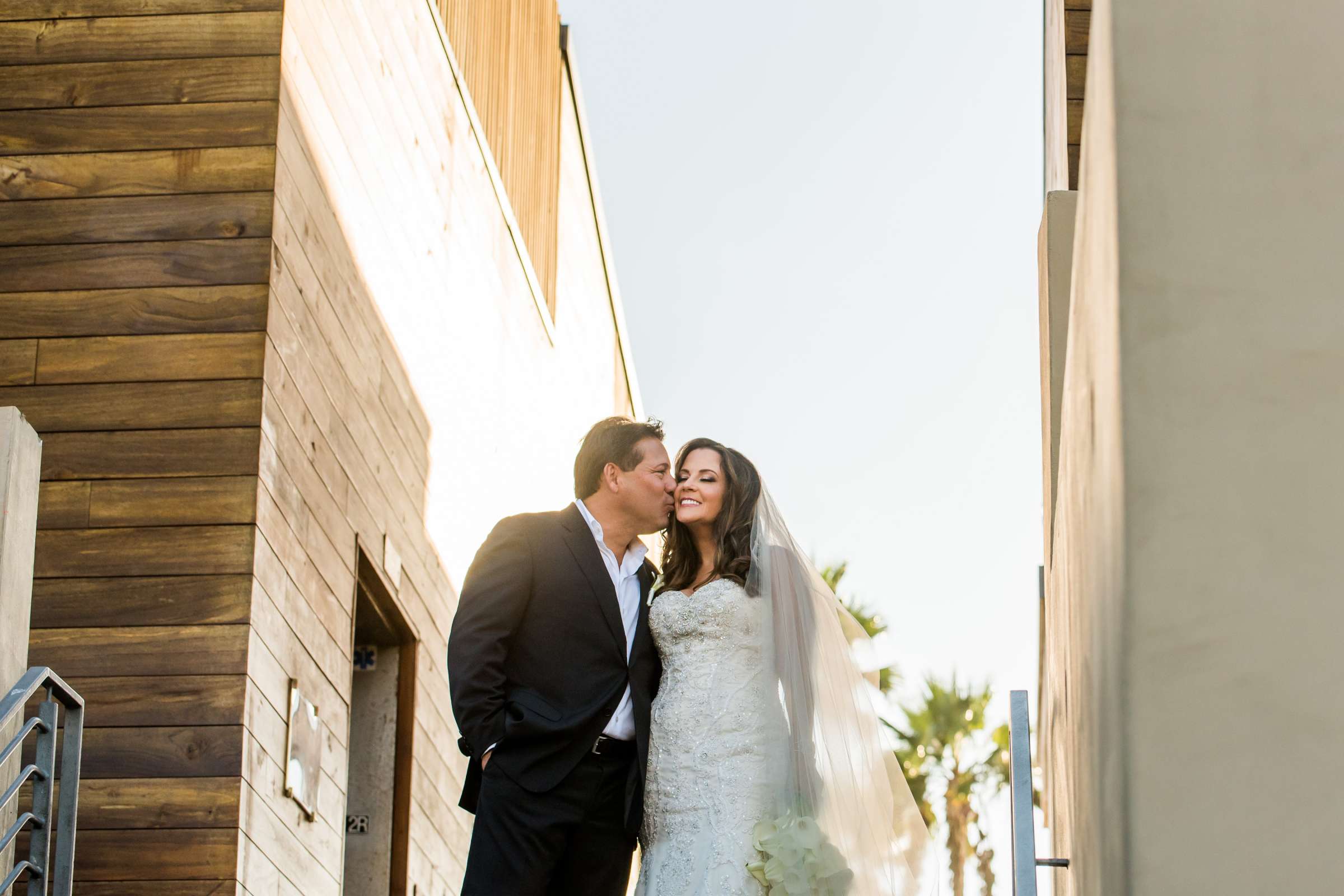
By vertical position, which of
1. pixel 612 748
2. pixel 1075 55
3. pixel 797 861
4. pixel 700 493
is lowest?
pixel 797 861

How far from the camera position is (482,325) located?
10312 mm

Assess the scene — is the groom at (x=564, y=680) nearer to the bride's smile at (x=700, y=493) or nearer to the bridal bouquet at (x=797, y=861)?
the bride's smile at (x=700, y=493)

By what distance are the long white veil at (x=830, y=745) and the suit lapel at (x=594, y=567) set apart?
0.40 m

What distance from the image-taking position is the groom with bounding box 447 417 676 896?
4691mm

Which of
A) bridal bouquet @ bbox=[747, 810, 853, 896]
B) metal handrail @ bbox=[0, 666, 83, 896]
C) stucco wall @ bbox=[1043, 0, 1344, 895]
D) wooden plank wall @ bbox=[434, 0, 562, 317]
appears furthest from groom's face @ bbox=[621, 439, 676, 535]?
wooden plank wall @ bbox=[434, 0, 562, 317]

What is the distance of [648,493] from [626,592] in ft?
0.98

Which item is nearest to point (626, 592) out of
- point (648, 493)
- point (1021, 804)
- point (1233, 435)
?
point (648, 493)

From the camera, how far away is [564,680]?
4.89 metres

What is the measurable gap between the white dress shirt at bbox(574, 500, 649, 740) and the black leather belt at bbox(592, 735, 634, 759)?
0.04 feet

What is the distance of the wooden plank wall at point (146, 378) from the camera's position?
18.3ft

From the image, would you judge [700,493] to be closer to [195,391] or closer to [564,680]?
[564,680]

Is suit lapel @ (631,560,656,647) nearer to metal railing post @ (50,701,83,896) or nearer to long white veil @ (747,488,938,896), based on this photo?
long white veil @ (747,488,938,896)

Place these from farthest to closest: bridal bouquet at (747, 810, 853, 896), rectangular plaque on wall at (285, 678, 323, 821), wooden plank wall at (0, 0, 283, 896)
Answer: rectangular plaque on wall at (285, 678, 323, 821) < wooden plank wall at (0, 0, 283, 896) < bridal bouquet at (747, 810, 853, 896)

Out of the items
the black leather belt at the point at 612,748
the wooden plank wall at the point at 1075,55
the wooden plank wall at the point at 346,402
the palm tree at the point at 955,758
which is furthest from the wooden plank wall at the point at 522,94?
the palm tree at the point at 955,758
